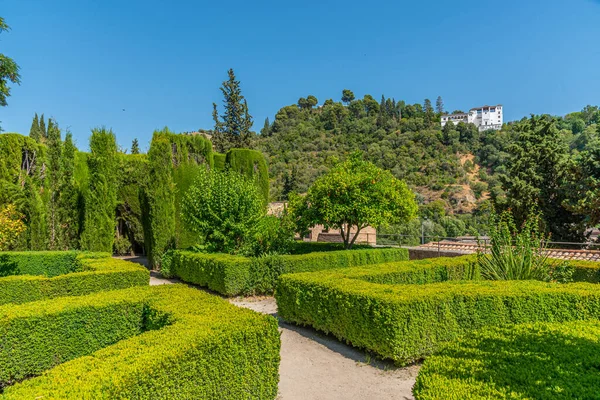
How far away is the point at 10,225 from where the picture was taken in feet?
34.7

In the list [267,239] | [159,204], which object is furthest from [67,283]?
[159,204]

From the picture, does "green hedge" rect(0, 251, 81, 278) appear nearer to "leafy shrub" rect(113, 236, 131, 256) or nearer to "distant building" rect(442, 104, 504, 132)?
"leafy shrub" rect(113, 236, 131, 256)

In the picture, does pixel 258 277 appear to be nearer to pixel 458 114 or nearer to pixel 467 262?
pixel 467 262

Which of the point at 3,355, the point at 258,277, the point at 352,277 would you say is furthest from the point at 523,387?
the point at 258,277

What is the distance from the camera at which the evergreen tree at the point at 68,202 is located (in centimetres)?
1311

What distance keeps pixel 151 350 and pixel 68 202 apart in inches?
522

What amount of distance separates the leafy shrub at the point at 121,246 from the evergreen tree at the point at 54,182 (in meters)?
4.92

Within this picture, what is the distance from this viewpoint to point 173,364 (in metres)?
2.67

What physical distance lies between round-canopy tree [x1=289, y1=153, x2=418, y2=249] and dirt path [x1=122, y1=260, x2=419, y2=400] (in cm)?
605

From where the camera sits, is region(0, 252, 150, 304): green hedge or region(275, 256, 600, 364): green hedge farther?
region(0, 252, 150, 304): green hedge

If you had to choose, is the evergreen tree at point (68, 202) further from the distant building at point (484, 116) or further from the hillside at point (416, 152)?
the distant building at point (484, 116)

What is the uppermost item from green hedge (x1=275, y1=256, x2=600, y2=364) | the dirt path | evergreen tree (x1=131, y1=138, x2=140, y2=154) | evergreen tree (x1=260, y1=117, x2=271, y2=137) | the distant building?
the distant building

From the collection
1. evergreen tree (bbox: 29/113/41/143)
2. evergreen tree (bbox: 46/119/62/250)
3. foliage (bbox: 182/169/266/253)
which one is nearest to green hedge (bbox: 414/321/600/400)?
foliage (bbox: 182/169/266/253)

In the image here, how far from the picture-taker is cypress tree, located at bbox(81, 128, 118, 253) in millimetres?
12945
